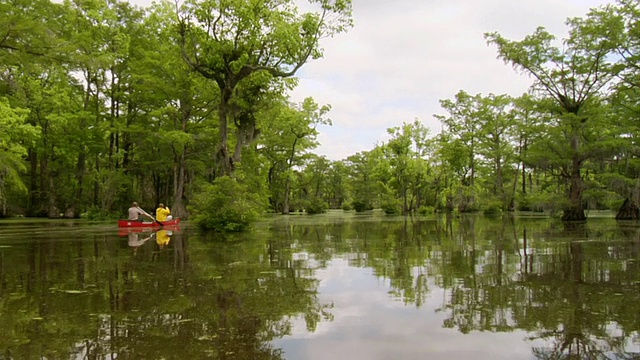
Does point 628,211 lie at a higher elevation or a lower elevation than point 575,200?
lower

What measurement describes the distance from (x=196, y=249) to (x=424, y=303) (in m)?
7.96

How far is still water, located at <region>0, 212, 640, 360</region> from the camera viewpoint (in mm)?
4152

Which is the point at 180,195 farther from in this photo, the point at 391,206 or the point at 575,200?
the point at 575,200

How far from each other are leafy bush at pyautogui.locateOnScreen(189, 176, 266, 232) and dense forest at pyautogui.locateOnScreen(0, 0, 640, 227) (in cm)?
7

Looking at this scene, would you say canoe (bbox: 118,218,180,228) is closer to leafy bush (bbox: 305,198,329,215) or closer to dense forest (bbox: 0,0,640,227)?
dense forest (bbox: 0,0,640,227)

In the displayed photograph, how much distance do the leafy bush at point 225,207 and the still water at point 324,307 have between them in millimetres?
8239

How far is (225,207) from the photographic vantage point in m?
18.7

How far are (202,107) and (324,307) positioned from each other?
27377 mm

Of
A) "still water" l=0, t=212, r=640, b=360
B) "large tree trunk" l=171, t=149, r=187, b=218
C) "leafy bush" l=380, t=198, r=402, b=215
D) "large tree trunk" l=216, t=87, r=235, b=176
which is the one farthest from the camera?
"leafy bush" l=380, t=198, r=402, b=215

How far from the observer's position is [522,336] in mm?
4453

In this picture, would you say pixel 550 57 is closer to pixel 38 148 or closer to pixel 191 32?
pixel 191 32

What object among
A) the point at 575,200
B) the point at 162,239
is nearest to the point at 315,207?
the point at 575,200

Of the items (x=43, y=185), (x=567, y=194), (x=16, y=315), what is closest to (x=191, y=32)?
(x=16, y=315)

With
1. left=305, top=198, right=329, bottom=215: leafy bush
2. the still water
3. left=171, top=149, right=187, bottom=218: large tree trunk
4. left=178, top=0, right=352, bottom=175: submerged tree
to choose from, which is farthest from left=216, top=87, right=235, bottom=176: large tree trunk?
left=305, top=198, right=329, bottom=215: leafy bush
